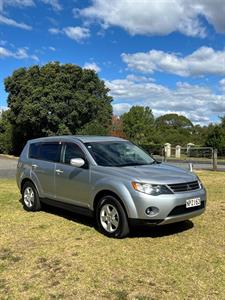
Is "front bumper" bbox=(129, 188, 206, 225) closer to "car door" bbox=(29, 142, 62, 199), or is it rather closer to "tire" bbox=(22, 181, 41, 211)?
"car door" bbox=(29, 142, 62, 199)

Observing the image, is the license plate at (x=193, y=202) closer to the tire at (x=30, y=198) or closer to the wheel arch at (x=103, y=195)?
the wheel arch at (x=103, y=195)

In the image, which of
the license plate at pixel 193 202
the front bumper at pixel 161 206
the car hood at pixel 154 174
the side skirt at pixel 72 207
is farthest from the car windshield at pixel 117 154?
the license plate at pixel 193 202

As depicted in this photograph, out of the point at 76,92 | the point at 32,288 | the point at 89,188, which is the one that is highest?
the point at 76,92

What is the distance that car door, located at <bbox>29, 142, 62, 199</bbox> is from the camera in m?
8.24

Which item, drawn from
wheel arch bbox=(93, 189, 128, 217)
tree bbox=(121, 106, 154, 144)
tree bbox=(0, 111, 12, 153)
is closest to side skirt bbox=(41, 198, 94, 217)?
wheel arch bbox=(93, 189, 128, 217)

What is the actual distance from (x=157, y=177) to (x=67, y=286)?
2.42 m

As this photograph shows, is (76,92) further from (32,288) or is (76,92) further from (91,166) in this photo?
(32,288)

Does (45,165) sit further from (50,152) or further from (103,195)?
(103,195)

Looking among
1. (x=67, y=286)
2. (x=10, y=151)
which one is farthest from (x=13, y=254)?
(x=10, y=151)

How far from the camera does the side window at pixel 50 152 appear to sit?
27.2ft

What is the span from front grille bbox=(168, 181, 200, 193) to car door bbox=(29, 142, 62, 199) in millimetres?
2683

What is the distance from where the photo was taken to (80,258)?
5688 millimetres

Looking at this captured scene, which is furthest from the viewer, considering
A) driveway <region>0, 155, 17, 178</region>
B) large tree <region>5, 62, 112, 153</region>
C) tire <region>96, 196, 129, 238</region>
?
large tree <region>5, 62, 112, 153</region>

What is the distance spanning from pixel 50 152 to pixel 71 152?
2.62 ft
